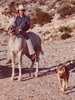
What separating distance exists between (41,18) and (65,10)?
260 cm

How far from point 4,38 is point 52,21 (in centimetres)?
511

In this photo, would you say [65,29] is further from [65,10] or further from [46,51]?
[46,51]

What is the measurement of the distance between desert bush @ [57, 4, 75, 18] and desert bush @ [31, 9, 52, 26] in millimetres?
1203

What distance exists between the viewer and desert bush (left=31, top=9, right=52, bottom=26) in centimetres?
2489

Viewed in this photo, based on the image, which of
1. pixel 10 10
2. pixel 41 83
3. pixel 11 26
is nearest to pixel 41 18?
pixel 10 10

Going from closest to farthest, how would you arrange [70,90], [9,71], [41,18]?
1. [70,90]
2. [9,71]
3. [41,18]

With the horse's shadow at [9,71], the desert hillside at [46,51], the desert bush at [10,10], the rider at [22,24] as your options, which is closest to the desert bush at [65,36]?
the desert hillside at [46,51]

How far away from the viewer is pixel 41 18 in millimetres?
25594

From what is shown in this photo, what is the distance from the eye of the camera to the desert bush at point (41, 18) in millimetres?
24891

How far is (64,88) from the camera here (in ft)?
28.8

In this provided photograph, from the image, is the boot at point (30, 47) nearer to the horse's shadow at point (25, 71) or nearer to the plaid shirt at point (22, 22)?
the plaid shirt at point (22, 22)

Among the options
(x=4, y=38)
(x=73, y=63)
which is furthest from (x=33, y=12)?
(x=73, y=63)

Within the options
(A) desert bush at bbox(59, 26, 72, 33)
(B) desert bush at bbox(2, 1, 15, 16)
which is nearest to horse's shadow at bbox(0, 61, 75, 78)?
(A) desert bush at bbox(59, 26, 72, 33)

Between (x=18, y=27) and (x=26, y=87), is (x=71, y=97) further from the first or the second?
(x=18, y=27)
